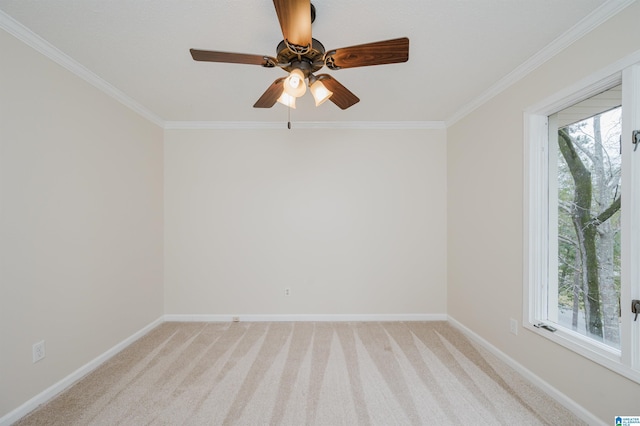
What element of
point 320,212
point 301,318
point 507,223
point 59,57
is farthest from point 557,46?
point 59,57

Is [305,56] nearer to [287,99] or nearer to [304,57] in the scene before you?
[304,57]

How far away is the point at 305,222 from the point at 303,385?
68.8 inches

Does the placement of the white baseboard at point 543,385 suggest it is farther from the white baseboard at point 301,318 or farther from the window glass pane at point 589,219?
the white baseboard at point 301,318

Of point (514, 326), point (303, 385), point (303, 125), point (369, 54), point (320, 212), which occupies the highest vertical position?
point (303, 125)

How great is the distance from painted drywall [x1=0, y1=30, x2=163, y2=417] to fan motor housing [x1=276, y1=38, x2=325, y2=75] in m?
1.76

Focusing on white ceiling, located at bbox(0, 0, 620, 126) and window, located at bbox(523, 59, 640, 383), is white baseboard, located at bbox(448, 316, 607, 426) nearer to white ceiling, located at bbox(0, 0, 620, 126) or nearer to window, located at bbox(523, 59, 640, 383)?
window, located at bbox(523, 59, 640, 383)

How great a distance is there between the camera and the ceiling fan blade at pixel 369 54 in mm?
1268

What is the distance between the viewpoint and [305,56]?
1.42 m

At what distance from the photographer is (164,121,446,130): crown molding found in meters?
3.16

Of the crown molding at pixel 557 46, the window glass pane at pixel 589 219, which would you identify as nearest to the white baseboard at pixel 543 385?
the window glass pane at pixel 589 219

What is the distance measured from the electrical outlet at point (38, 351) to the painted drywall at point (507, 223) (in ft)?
11.8

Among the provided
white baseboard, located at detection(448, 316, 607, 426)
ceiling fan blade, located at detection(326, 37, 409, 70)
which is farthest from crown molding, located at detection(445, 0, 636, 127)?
white baseboard, located at detection(448, 316, 607, 426)

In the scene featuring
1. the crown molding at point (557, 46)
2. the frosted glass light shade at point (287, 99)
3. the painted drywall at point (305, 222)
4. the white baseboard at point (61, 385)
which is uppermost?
the crown molding at point (557, 46)

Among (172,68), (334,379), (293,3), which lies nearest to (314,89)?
→ (293,3)
